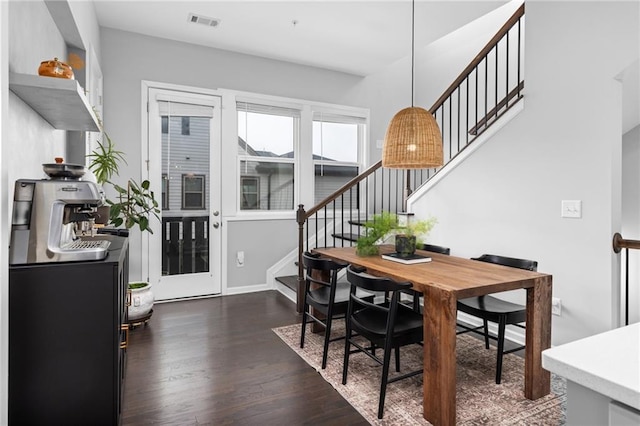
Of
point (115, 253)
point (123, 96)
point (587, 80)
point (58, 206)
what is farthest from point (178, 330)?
point (587, 80)

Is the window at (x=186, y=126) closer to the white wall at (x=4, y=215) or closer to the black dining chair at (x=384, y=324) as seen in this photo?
the black dining chair at (x=384, y=324)

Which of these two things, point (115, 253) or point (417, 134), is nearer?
point (115, 253)

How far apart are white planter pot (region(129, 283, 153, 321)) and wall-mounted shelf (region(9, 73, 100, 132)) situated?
69.7 inches

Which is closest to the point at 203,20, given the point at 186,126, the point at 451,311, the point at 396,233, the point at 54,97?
the point at 186,126

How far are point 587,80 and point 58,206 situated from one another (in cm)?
332

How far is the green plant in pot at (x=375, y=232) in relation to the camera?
298 centimetres

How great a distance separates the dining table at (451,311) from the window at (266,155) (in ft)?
8.71

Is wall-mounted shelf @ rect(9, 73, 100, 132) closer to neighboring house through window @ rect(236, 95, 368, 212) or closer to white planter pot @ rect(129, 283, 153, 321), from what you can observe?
white planter pot @ rect(129, 283, 153, 321)

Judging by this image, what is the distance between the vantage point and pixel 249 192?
16.3 ft

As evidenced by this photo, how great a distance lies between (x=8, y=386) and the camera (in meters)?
1.47

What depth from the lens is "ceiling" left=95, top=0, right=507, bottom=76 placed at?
11.8 feet

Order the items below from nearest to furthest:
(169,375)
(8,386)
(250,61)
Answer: (8,386), (169,375), (250,61)

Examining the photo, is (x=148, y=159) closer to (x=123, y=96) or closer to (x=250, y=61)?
(x=123, y=96)

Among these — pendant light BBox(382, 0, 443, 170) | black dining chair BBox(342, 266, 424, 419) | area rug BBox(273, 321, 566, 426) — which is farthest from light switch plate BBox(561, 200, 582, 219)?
black dining chair BBox(342, 266, 424, 419)
